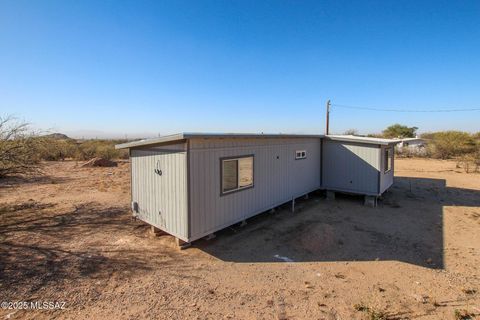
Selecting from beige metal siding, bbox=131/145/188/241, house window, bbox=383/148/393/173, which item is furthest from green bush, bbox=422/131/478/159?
beige metal siding, bbox=131/145/188/241

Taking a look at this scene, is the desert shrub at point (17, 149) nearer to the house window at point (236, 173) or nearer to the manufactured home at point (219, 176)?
the manufactured home at point (219, 176)

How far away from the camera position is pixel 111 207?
845cm

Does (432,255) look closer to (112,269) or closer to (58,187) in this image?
(112,269)

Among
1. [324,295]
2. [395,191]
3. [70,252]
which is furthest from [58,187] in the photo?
[395,191]

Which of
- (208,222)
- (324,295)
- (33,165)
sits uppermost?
(33,165)

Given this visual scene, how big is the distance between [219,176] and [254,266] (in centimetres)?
198

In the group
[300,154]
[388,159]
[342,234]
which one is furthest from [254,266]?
[388,159]

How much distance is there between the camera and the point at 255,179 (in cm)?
691

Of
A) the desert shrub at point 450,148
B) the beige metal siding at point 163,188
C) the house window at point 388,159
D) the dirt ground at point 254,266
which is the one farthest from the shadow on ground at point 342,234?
the desert shrub at point 450,148

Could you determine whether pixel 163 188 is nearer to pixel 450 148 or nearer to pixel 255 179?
pixel 255 179

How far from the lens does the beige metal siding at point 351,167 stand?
29.9ft

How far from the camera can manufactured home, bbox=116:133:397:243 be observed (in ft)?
17.3

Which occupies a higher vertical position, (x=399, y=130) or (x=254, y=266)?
(x=399, y=130)

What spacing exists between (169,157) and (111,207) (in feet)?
14.1
